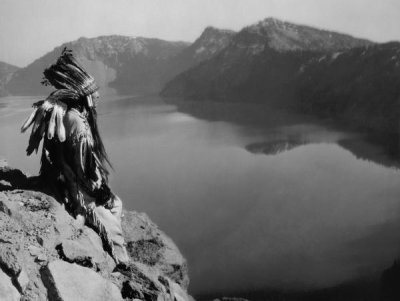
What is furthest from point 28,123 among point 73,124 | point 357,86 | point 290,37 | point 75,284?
point 290,37

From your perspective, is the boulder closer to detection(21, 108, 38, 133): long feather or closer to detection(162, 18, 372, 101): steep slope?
detection(21, 108, 38, 133): long feather

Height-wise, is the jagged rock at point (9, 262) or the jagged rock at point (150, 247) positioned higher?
the jagged rock at point (9, 262)

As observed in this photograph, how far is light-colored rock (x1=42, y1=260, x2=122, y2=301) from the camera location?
301 centimetres

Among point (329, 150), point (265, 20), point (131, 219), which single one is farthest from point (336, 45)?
point (131, 219)

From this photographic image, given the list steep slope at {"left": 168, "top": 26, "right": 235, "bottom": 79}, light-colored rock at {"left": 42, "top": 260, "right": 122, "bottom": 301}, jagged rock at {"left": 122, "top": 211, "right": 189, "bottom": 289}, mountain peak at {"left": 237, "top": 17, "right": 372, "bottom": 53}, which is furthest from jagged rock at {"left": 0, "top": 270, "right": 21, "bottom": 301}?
steep slope at {"left": 168, "top": 26, "right": 235, "bottom": 79}

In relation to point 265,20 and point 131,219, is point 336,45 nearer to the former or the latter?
point 265,20

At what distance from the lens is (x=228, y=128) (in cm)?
3906

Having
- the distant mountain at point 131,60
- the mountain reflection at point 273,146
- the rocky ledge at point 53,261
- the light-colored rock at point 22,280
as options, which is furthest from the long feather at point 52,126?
the distant mountain at point 131,60

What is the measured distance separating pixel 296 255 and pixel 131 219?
636cm

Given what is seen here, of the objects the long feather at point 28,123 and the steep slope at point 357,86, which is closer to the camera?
the long feather at point 28,123

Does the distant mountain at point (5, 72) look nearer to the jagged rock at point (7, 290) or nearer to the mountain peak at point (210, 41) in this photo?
the mountain peak at point (210, 41)

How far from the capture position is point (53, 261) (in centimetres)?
319

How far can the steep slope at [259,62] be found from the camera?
64.8m

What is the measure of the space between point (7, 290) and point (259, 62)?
7322 cm
